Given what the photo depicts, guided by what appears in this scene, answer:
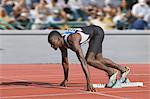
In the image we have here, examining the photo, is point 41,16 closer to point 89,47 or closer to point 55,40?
point 89,47

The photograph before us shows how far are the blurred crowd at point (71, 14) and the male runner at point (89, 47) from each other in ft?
30.3

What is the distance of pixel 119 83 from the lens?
477 inches

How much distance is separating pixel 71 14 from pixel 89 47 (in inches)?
470

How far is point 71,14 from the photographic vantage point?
23.7 m

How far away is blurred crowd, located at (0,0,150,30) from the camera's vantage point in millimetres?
21891

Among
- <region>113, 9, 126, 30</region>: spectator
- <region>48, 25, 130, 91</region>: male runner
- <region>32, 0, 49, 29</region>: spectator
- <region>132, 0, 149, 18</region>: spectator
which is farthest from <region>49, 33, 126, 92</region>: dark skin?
<region>132, 0, 149, 18</region>: spectator

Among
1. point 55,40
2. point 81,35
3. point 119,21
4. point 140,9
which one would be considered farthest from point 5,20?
point 55,40

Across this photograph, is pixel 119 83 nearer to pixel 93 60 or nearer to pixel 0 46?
pixel 93 60

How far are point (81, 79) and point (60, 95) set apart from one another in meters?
3.25

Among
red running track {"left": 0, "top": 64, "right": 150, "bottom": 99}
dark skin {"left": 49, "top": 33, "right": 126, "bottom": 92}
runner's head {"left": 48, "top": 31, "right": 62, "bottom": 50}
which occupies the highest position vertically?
runner's head {"left": 48, "top": 31, "right": 62, "bottom": 50}

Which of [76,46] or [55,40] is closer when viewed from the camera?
[76,46]

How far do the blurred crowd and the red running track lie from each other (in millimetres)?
3957

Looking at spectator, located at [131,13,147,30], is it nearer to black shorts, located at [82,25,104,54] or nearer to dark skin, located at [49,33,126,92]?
dark skin, located at [49,33,126,92]

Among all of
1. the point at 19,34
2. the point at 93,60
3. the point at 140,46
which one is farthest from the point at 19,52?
the point at 93,60
